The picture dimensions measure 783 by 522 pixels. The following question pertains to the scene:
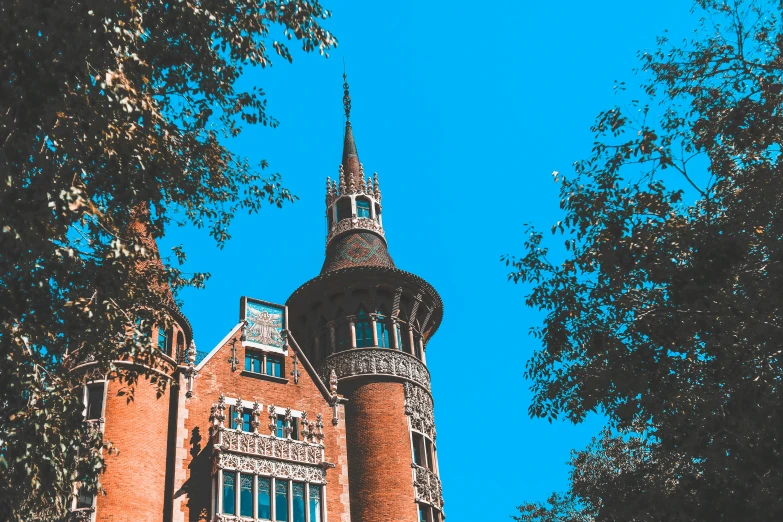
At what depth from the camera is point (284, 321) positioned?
114 ft

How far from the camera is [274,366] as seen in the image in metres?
33.8

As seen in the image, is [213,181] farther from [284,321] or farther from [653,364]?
[284,321]

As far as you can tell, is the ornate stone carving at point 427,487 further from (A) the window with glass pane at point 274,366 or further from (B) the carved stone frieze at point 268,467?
(A) the window with glass pane at point 274,366

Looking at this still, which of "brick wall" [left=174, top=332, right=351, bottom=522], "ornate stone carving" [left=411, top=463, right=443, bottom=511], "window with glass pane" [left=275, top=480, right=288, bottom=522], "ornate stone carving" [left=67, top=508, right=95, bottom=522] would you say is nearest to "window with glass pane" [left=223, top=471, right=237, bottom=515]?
"brick wall" [left=174, top=332, right=351, bottom=522]

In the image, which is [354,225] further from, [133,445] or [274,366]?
[133,445]

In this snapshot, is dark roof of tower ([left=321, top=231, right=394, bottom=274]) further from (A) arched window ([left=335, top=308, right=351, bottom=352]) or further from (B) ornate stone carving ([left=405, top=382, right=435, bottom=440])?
(B) ornate stone carving ([left=405, top=382, right=435, bottom=440])

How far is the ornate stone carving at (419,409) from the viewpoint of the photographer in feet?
112

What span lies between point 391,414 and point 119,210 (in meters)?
18.3

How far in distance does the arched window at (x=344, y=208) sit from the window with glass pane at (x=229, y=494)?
50.9 ft

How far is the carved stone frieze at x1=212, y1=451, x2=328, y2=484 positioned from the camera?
29078 millimetres

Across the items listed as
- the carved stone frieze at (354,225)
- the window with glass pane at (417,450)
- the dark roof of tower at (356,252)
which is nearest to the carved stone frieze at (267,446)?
the window with glass pane at (417,450)

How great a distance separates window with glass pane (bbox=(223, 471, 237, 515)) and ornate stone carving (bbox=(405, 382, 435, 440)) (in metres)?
7.90

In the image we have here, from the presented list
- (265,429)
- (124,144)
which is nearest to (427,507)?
(265,429)

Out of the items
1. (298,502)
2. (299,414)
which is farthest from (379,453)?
(298,502)
